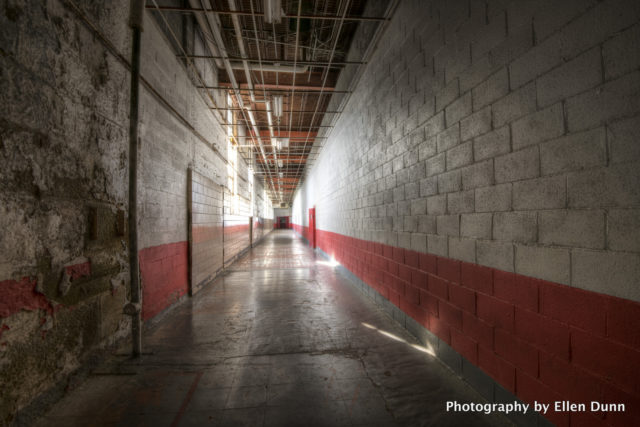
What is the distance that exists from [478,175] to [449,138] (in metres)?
0.48

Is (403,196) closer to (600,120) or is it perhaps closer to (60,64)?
(600,120)

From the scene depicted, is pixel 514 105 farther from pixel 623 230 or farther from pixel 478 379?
pixel 478 379

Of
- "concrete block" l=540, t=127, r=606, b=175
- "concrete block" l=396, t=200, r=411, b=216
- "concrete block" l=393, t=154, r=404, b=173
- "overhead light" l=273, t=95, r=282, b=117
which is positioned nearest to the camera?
"concrete block" l=540, t=127, r=606, b=175

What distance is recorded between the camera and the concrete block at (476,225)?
1.80m


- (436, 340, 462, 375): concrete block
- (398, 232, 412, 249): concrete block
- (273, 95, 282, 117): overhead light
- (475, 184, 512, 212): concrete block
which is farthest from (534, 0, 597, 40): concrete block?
(273, 95, 282, 117): overhead light

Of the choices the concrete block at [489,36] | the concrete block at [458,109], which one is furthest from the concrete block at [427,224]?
the concrete block at [489,36]

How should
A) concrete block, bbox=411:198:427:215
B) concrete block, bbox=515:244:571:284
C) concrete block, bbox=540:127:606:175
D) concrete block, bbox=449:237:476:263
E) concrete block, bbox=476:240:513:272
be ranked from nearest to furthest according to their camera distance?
concrete block, bbox=540:127:606:175
concrete block, bbox=515:244:571:284
concrete block, bbox=476:240:513:272
concrete block, bbox=449:237:476:263
concrete block, bbox=411:198:427:215

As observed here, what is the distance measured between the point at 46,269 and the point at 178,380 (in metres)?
1.22

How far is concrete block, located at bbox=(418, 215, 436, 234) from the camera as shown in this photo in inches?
96.9

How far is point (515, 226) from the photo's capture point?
62.7 inches

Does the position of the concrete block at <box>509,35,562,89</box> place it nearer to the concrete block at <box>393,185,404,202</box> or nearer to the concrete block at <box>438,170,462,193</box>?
the concrete block at <box>438,170,462,193</box>

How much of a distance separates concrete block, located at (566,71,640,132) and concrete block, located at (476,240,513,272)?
73cm

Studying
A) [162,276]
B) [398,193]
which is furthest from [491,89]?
[162,276]

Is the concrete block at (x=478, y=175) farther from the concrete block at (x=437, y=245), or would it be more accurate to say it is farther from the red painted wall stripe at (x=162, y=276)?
the red painted wall stripe at (x=162, y=276)
